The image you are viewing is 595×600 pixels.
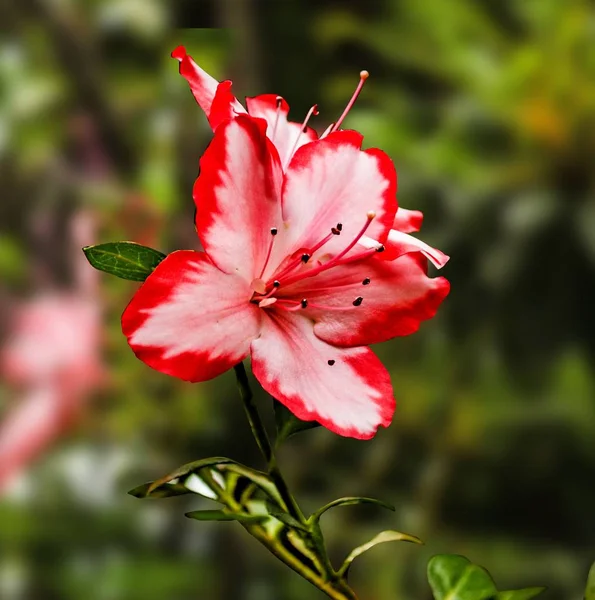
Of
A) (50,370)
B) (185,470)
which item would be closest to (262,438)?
(185,470)

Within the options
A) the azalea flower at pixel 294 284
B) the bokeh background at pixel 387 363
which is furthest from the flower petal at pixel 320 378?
the bokeh background at pixel 387 363

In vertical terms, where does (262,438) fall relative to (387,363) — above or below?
above

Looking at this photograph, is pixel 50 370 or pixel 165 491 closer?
pixel 165 491

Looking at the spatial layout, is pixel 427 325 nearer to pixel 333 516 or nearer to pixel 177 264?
pixel 333 516

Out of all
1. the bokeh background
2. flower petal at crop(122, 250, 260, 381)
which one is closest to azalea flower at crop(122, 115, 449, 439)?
flower petal at crop(122, 250, 260, 381)

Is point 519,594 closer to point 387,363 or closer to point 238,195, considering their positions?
point 238,195

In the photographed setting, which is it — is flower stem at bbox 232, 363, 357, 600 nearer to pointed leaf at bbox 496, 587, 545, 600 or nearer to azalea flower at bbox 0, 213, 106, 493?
pointed leaf at bbox 496, 587, 545, 600
